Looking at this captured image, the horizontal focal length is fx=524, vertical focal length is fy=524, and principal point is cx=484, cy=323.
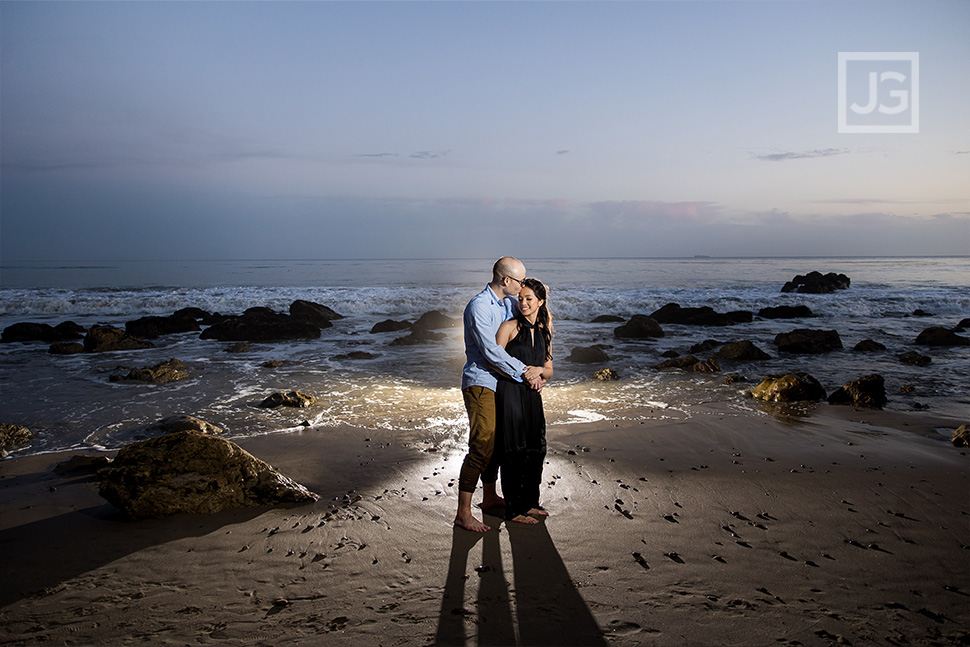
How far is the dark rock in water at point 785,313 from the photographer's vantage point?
22.5m

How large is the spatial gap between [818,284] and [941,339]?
64.0 ft

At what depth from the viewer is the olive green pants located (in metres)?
4.11

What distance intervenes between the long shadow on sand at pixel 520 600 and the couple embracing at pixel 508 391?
37cm

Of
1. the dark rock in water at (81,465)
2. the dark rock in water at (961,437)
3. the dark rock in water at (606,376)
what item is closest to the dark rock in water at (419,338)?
the dark rock in water at (606,376)

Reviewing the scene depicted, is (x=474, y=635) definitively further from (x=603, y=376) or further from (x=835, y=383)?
(x=835, y=383)

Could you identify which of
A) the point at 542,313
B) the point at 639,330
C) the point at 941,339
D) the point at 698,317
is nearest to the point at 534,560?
the point at 542,313

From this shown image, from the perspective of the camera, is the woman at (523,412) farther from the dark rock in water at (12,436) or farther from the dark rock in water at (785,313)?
the dark rock in water at (785,313)

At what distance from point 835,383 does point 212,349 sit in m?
14.9

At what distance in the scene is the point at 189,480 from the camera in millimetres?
4395

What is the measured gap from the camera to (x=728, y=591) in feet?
10.6

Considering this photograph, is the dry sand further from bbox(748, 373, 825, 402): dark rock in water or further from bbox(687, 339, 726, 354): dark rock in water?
bbox(687, 339, 726, 354): dark rock in water

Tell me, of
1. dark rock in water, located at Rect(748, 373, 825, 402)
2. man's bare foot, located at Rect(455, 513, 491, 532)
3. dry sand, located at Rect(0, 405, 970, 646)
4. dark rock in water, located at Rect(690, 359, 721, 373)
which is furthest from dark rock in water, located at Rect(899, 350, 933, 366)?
Result: man's bare foot, located at Rect(455, 513, 491, 532)

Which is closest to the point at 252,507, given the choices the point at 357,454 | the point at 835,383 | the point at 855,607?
the point at 357,454

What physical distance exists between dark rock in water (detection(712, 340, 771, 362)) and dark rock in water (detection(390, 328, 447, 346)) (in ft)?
25.6
